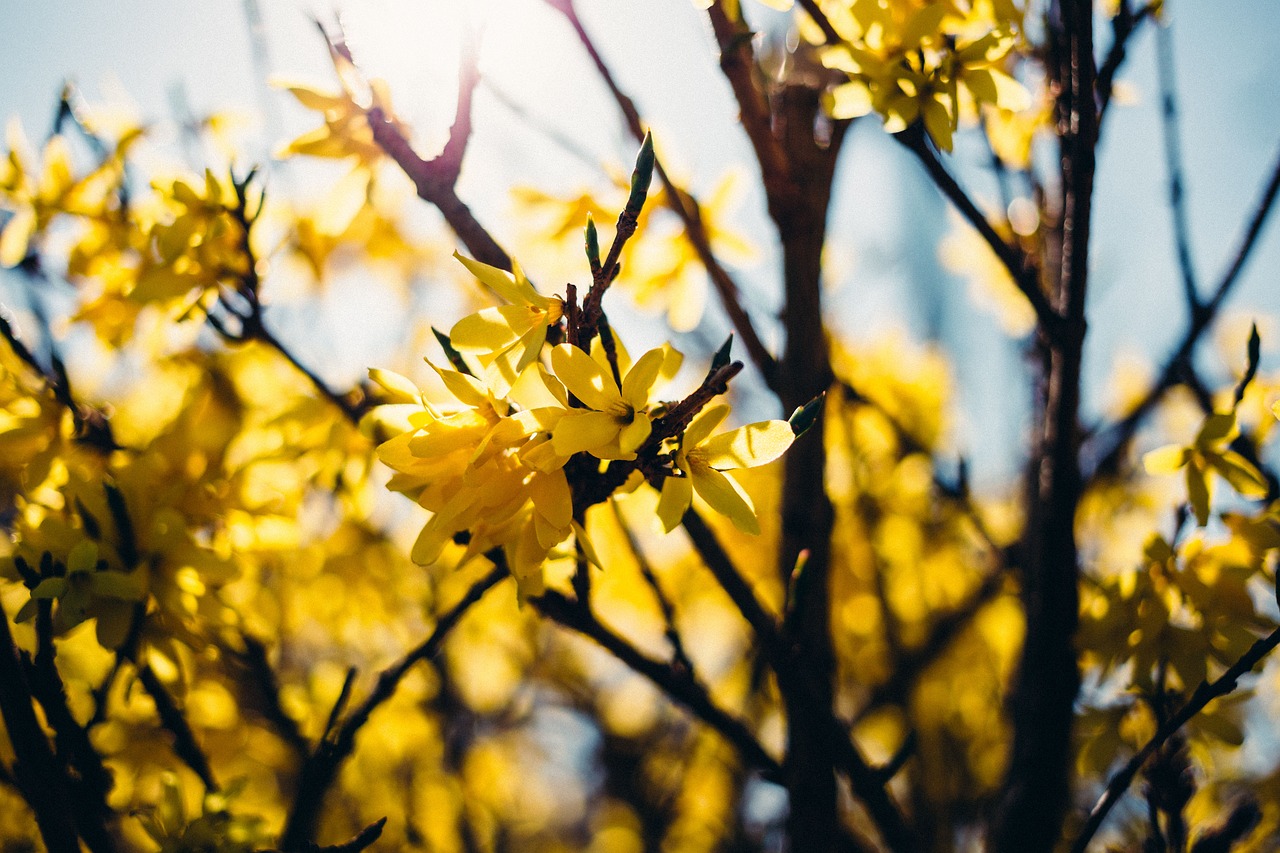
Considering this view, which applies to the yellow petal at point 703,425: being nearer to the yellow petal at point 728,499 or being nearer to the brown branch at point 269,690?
the yellow petal at point 728,499

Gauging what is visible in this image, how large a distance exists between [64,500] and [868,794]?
1.64 m

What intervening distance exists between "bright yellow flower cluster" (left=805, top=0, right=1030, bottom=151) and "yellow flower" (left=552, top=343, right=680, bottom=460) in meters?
0.70

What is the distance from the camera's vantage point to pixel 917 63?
1.36 metres

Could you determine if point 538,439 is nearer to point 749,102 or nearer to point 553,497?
point 553,497

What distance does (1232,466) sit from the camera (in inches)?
55.4

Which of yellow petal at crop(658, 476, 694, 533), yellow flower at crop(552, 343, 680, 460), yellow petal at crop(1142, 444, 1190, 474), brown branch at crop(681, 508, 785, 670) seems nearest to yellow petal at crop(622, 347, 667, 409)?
yellow flower at crop(552, 343, 680, 460)

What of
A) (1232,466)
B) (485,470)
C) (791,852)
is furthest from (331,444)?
(1232,466)

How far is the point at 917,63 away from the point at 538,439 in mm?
975

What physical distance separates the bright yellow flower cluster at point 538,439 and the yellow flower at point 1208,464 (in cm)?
95

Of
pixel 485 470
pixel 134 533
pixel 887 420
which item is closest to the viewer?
pixel 485 470

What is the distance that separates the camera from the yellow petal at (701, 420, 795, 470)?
3.01 ft

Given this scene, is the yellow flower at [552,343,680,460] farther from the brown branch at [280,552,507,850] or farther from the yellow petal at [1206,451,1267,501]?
the yellow petal at [1206,451,1267,501]

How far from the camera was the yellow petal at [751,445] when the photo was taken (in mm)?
917

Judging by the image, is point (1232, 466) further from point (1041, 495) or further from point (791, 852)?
point (791, 852)
